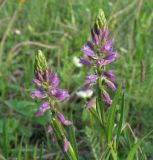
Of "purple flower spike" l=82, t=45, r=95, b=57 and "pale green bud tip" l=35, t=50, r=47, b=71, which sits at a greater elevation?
"pale green bud tip" l=35, t=50, r=47, b=71

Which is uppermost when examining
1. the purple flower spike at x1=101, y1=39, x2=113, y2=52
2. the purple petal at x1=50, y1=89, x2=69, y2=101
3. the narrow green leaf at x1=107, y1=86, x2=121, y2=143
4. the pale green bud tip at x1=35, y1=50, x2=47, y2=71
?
the pale green bud tip at x1=35, y1=50, x2=47, y2=71

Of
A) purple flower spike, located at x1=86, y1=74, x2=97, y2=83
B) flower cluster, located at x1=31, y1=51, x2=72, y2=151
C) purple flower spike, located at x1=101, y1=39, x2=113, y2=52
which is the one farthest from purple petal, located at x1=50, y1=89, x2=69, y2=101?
purple flower spike, located at x1=101, y1=39, x2=113, y2=52

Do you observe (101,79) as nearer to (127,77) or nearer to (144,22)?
(127,77)

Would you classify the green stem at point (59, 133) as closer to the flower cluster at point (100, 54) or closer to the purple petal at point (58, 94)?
the purple petal at point (58, 94)

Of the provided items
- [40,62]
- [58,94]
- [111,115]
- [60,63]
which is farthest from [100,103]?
[60,63]

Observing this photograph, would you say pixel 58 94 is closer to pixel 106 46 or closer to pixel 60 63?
pixel 106 46

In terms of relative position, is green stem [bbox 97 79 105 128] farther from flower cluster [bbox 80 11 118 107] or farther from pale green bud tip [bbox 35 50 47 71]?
pale green bud tip [bbox 35 50 47 71]

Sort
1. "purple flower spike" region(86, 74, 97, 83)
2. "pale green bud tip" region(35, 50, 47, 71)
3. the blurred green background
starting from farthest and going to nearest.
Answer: the blurred green background → "purple flower spike" region(86, 74, 97, 83) → "pale green bud tip" region(35, 50, 47, 71)

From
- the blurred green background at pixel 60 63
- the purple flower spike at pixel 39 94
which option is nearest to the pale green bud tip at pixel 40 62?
the purple flower spike at pixel 39 94
